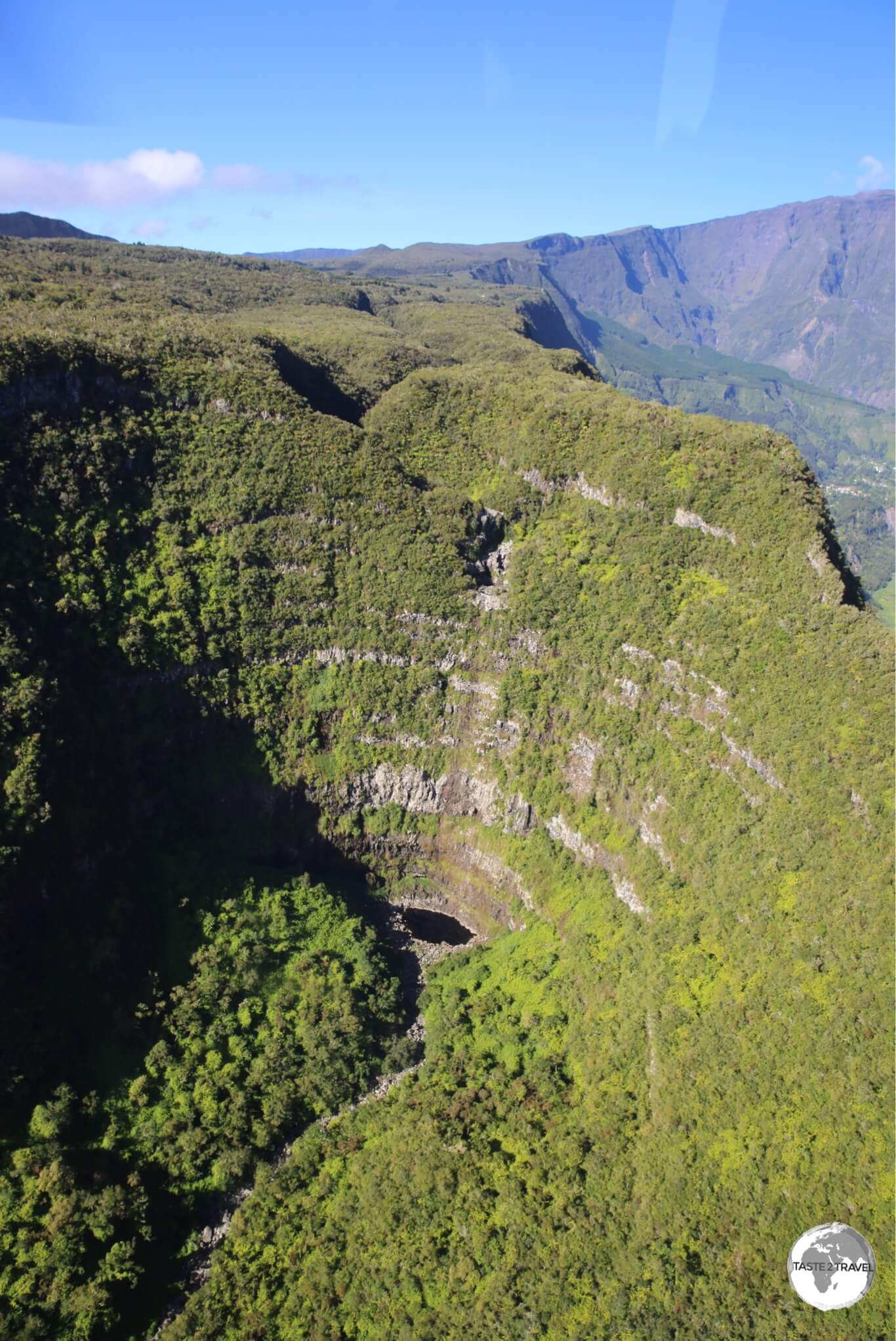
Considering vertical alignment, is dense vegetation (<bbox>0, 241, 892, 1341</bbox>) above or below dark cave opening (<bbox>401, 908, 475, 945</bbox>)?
above

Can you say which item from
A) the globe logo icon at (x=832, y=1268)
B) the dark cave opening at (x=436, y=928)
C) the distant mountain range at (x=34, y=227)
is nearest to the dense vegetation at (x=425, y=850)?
the globe logo icon at (x=832, y=1268)

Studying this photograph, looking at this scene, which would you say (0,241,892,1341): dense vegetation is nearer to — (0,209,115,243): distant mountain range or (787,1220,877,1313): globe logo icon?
(787,1220,877,1313): globe logo icon

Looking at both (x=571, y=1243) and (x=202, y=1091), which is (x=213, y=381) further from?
(x=571, y=1243)

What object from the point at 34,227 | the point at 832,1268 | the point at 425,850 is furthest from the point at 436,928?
the point at 34,227

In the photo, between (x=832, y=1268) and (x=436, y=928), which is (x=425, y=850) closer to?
(x=436, y=928)

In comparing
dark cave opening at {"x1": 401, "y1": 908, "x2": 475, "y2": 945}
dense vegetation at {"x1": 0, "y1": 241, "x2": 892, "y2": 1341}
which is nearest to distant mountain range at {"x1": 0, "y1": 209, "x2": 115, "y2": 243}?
dense vegetation at {"x1": 0, "y1": 241, "x2": 892, "y2": 1341}

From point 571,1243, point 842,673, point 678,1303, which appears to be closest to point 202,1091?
point 571,1243

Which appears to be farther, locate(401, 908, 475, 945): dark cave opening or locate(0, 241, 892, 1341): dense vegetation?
locate(401, 908, 475, 945): dark cave opening
